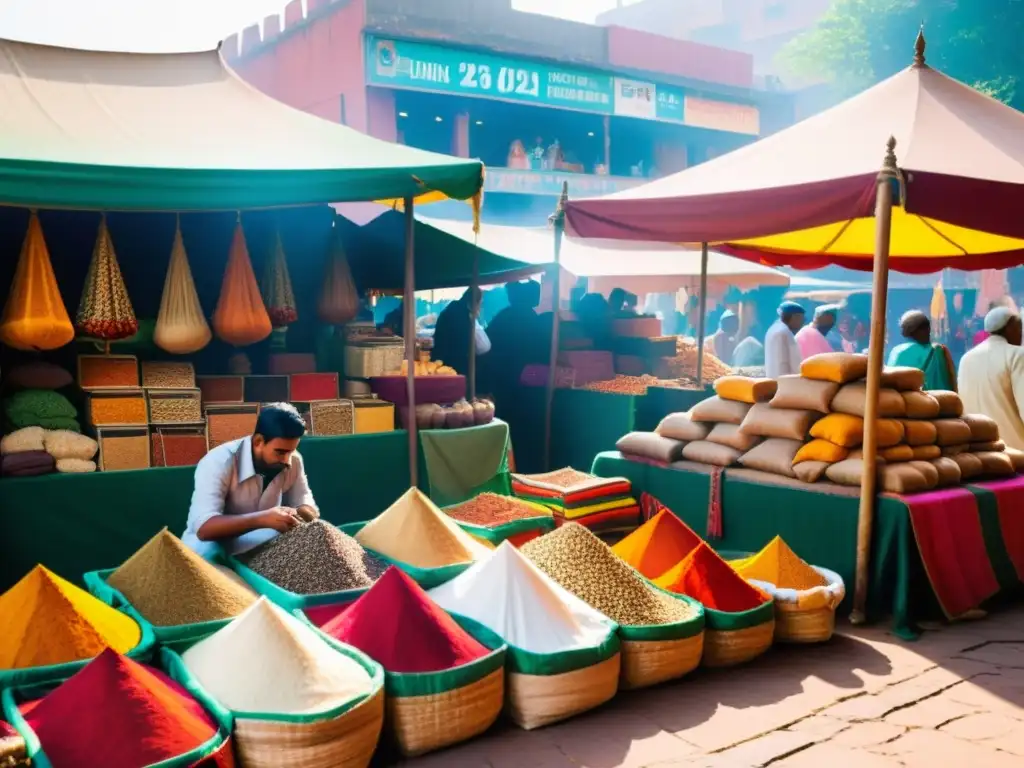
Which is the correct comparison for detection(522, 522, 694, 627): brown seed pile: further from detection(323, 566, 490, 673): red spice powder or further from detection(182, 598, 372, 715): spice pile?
detection(182, 598, 372, 715): spice pile

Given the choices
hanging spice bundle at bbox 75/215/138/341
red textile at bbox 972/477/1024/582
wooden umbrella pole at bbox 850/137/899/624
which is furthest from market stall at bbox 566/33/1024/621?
hanging spice bundle at bbox 75/215/138/341

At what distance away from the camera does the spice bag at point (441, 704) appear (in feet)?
7.21

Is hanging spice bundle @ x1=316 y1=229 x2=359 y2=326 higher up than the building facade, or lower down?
lower down

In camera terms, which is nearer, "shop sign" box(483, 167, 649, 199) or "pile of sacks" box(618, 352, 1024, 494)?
"pile of sacks" box(618, 352, 1024, 494)

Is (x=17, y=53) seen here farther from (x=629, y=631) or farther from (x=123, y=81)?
(x=629, y=631)

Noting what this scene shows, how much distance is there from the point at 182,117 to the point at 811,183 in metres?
2.60

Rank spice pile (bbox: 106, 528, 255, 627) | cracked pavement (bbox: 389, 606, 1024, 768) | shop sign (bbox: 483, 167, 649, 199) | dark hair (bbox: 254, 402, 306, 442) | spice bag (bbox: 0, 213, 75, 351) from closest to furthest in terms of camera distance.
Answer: cracked pavement (bbox: 389, 606, 1024, 768) → spice pile (bbox: 106, 528, 255, 627) → dark hair (bbox: 254, 402, 306, 442) → spice bag (bbox: 0, 213, 75, 351) → shop sign (bbox: 483, 167, 649, 199)

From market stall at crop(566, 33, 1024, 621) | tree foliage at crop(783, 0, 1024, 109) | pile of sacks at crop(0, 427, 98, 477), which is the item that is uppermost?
tree foliage at crop(783, 0, 1024, 109)

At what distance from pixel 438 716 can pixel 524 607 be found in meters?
0.41

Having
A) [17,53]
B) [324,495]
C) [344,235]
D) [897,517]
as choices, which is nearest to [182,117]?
[17,53]

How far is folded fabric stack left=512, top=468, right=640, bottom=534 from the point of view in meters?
4.07

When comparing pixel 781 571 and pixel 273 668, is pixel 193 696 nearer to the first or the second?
pixel 273 668

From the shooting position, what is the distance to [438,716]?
2227 millimetres

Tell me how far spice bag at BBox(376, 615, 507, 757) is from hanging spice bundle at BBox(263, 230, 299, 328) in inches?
100
